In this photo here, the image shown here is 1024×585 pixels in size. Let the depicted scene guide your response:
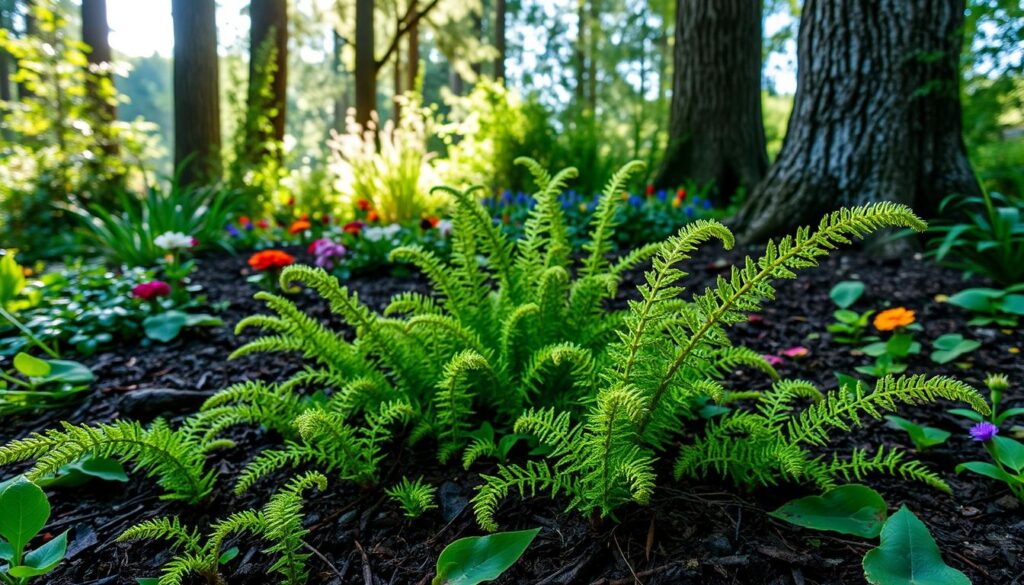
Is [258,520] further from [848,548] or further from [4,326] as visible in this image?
[4,326]

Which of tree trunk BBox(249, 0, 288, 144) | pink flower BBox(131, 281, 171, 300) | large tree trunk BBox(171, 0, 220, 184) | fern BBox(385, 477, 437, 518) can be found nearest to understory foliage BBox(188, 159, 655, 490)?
fern BBox(385, 477, 437, 518)

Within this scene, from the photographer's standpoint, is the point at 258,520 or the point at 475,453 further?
the point at 475,453

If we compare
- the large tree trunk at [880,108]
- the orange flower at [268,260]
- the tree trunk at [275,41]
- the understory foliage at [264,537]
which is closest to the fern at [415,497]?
the understory foliage at [264,537]

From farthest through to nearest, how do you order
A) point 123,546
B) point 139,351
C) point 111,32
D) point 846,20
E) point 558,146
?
point 111,32
point 558,146
point 846,20
point 139,351
point 123,546

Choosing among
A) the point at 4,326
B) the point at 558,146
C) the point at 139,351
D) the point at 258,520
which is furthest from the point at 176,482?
the point at 558,146

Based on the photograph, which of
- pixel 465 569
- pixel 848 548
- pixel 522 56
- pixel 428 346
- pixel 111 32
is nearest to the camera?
pixel 465 569

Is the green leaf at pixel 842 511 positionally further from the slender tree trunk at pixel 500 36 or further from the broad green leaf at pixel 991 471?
the slender tree trunk at pixel 500 36

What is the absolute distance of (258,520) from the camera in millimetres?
1063

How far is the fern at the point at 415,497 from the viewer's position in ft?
3.91

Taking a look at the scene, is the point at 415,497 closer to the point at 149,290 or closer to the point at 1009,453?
the point at 1009,453

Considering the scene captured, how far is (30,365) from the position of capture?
1652mm

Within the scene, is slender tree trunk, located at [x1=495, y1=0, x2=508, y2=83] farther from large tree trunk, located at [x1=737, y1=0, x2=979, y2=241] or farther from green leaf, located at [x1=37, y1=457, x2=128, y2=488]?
green leaf, located at [x1=37, y1=457, x2=128, y2=488]

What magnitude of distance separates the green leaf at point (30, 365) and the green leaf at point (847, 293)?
9.25 ft

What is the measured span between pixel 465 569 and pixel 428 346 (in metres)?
0.65
